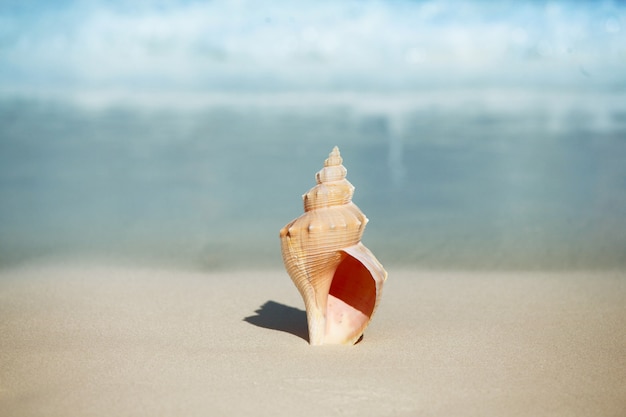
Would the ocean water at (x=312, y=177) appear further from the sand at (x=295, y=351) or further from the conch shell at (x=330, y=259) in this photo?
the conch shell at (x=330, y=259)

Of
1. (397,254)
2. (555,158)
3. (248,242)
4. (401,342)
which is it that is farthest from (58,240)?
(555,158)

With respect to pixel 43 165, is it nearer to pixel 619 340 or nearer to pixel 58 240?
pixel 58 240

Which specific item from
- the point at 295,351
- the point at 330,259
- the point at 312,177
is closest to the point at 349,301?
the point at 330,259

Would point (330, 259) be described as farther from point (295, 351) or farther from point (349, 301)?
point (295, 351)

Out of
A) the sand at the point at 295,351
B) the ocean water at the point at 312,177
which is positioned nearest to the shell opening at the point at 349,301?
the sand at the point at 295,351

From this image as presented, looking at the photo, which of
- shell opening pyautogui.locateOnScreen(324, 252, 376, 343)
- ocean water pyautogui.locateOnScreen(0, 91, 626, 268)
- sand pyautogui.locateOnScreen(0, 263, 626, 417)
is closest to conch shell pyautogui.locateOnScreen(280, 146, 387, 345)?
shell opening pyautogui.locateOnScreen(324, 252, 376, 343)
